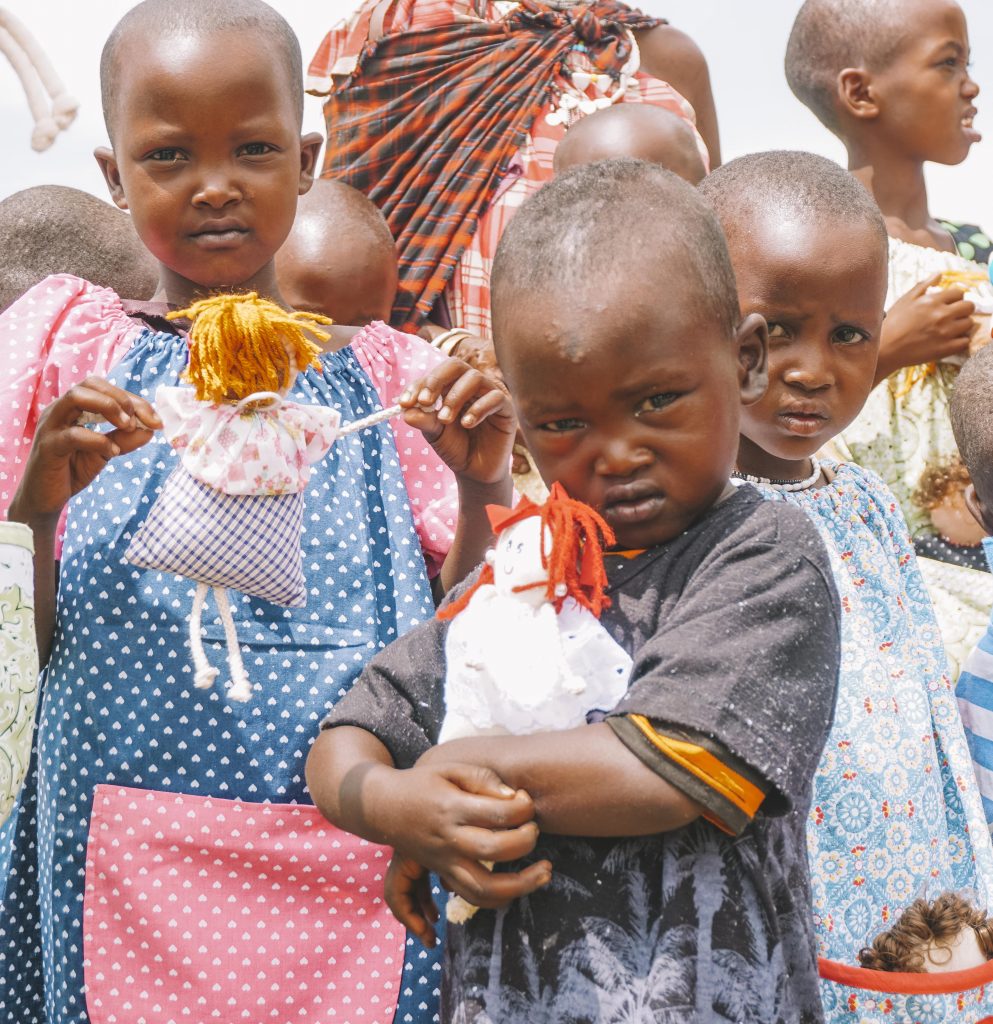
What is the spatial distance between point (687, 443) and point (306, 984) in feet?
3.05

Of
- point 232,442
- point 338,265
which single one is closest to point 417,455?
point 232,442

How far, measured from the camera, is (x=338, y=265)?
120 inches

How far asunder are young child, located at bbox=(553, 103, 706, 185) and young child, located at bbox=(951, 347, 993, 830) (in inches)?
36.8

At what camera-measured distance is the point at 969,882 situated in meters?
2.10

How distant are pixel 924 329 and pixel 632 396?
1665mm

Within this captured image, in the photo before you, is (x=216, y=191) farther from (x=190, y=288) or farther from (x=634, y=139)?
(x=634, y=139)

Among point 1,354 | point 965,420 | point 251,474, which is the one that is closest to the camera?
point 251,474

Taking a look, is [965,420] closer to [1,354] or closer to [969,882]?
[969,882]

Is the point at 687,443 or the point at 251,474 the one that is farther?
the point at 251,474

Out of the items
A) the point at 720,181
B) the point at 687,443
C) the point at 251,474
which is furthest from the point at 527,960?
the point at 720,181

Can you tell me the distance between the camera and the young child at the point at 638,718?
1.32 metres

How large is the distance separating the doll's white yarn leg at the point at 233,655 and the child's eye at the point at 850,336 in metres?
1.03

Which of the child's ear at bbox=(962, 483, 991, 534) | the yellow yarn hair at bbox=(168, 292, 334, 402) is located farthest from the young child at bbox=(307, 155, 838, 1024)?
the child's ear at bbox=(962, 483, 991, 534)

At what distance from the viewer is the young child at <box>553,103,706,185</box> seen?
3.29 meters
